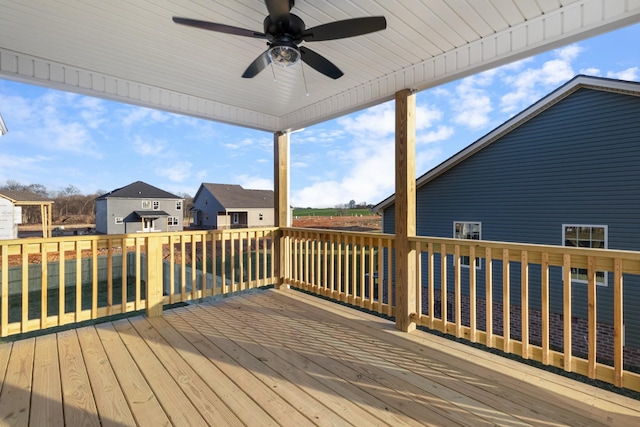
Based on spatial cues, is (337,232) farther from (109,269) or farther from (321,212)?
(109,269)

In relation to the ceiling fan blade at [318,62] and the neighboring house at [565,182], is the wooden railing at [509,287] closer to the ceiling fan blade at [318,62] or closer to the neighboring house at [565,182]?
the neighboring house at [565,182]

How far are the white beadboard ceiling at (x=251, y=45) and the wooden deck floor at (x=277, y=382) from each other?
239 centimetres

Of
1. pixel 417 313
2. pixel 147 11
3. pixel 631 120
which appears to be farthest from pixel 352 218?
pixel 631 120

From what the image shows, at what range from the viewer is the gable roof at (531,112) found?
520cm

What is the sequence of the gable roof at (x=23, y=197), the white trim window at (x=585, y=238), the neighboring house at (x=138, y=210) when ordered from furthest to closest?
the white trim window at (x=585, y=238), the neighboring house at (x=138, y=210), the gable roof at (x=23, y=197)

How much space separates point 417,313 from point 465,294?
6.37 meters

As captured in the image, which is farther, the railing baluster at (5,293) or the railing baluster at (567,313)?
the railing baluster at (5,293)

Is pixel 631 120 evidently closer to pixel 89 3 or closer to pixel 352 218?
pixel 352 218

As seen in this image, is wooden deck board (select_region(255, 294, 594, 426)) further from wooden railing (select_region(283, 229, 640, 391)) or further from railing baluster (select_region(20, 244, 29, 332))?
railing baluster (select_region(20, 244, 29, 332))

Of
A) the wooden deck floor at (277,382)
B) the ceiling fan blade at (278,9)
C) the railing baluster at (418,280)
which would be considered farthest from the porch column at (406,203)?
the ceiling fan blade at (278,9)

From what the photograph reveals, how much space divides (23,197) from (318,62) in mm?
2992

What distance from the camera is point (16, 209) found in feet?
9.04

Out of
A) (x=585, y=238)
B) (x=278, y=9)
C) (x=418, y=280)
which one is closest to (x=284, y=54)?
(x=278, y=9)

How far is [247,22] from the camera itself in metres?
2.29
